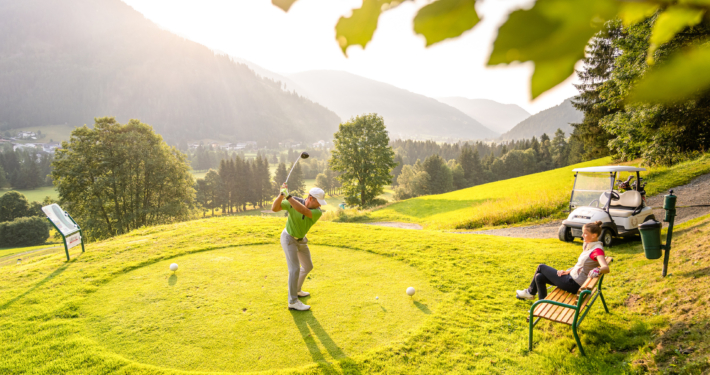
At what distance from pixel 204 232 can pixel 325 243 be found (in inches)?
204

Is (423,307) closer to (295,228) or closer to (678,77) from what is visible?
(295,228)

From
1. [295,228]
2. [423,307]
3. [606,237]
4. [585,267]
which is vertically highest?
[295,228]

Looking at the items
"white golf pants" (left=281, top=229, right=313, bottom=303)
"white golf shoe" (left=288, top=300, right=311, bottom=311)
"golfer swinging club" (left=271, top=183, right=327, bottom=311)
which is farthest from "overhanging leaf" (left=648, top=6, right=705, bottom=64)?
"white golf shoe" (left=288, top=300, right=311, bottom=311)

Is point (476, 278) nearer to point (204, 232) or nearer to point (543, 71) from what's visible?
point (543, 71)

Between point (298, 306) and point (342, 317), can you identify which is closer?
point (342, 317)

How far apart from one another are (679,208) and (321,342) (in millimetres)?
18629

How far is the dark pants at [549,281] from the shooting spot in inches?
217

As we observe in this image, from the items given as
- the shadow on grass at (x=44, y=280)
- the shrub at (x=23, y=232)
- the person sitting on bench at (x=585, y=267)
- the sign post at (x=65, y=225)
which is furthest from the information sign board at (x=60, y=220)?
the shrub at (x=23, y=232)

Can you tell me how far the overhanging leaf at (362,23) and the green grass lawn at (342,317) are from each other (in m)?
4.55

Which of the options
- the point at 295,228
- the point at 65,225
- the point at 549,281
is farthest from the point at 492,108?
Answer: the point at 65,225

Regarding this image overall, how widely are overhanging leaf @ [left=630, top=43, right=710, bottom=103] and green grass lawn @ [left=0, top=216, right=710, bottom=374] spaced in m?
4.67

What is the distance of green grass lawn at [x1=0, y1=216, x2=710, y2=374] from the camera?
461cm

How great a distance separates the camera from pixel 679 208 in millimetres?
14820

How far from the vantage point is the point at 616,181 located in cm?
1191
